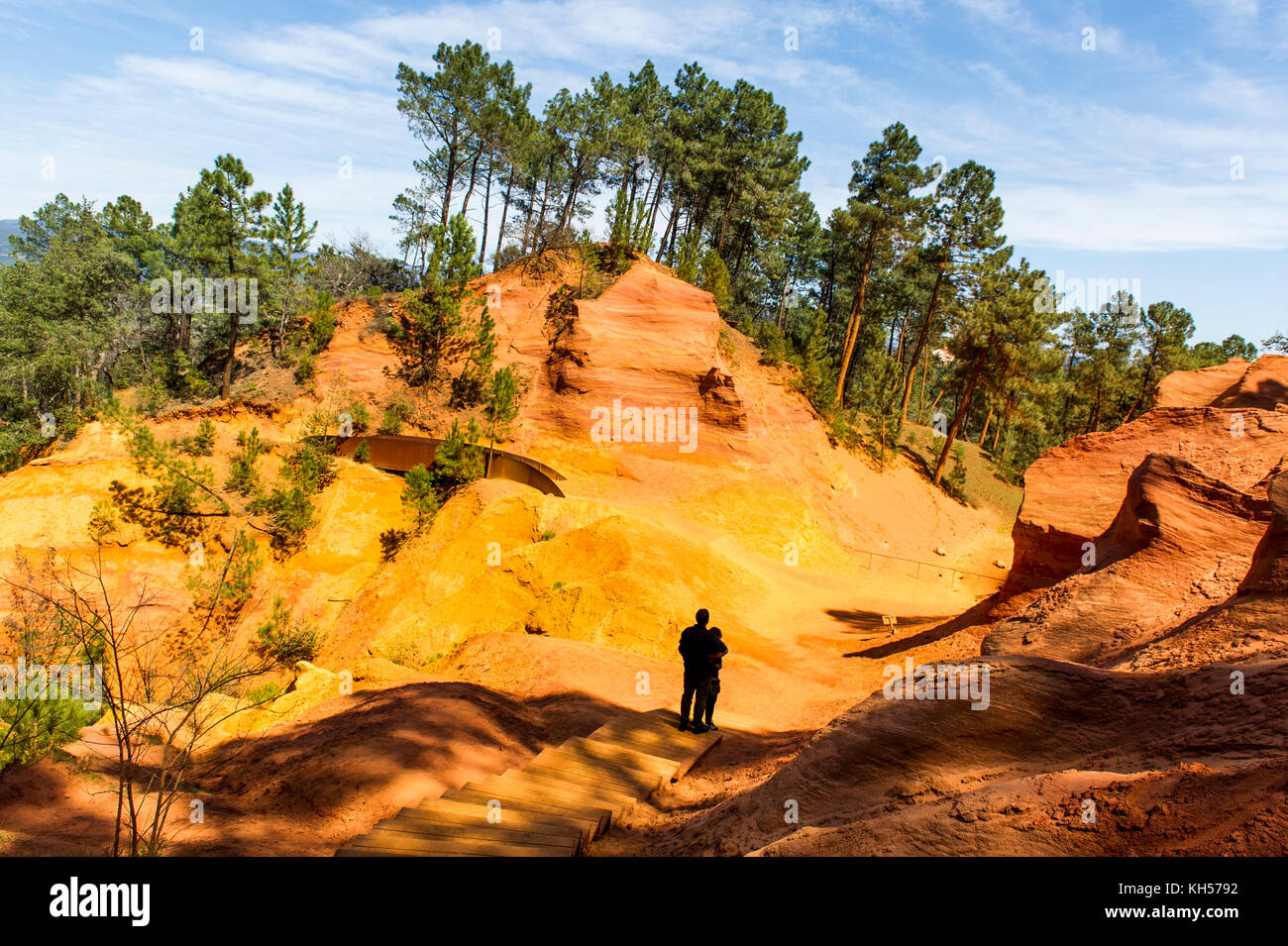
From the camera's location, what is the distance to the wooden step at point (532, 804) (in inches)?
245

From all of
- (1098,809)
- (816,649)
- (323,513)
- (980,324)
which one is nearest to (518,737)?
(1098,809)

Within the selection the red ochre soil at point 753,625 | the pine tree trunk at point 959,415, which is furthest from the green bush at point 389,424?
the pine tree trunk at point 959,415

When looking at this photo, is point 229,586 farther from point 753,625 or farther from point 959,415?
point 959,415

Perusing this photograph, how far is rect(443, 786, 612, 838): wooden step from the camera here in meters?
6.21

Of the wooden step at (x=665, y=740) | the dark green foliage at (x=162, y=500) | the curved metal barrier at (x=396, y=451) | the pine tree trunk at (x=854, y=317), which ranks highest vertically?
the pine tree trunk at (x=854, y=317)

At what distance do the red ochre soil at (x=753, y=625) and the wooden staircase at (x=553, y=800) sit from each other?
0.36 meters

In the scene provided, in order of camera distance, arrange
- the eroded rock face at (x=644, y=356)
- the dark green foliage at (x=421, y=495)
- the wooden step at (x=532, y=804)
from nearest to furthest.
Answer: the wooden step at (x=532, y=804), the dark green foliage at (x=421, y=495), the eroded rock face at (x=644, y=356)

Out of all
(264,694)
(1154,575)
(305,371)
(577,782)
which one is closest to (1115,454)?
(1154,575)

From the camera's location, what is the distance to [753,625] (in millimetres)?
19484

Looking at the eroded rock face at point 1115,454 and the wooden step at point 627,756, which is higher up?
the eroded rock face at point 1115,454

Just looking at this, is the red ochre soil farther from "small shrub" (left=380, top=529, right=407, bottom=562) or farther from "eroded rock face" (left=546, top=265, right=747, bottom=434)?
"small shrub" (left=380, top=529, right=407, bottom=562)

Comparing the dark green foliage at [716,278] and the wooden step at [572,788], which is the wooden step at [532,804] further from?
the dark green foliage at [716,278]

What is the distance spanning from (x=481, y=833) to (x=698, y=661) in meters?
4.32
